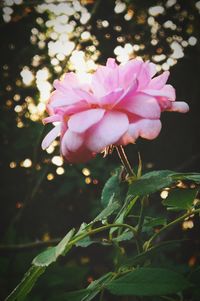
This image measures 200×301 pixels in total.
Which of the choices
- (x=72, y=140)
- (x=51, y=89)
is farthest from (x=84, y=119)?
(x=51, y=89)

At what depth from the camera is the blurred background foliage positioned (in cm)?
142

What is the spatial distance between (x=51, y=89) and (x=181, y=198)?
108cm

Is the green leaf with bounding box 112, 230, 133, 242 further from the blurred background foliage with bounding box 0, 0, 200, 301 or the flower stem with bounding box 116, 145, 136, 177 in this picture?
the blurred background foliage with bounding box 0, 0, 200, 301

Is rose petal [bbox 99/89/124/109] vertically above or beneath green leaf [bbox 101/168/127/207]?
above

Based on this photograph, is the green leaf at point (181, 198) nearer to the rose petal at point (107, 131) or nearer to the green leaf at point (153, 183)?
the green leaf at point (153, 183)

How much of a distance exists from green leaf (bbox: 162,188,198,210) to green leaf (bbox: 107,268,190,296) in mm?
92

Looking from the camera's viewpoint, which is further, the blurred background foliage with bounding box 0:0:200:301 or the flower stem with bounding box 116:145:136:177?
the blurred background foliage with bounding box 0:0:200:301

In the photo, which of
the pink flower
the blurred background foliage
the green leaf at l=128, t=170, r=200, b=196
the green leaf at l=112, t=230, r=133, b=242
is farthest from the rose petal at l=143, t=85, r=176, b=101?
the blurred background foliage

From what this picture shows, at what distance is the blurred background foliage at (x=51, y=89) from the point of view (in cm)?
142

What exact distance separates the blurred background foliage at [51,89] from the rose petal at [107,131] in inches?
38.2

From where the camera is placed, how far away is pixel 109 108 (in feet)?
1.34

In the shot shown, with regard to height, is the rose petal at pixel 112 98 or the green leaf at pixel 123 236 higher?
the rose petal at pixel 112 98

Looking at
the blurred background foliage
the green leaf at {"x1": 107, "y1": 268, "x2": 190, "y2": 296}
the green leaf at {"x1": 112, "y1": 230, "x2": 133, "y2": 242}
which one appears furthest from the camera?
the blurred background foliage

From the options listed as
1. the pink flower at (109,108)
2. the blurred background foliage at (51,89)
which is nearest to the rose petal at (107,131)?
the pink flower at (109,108)
